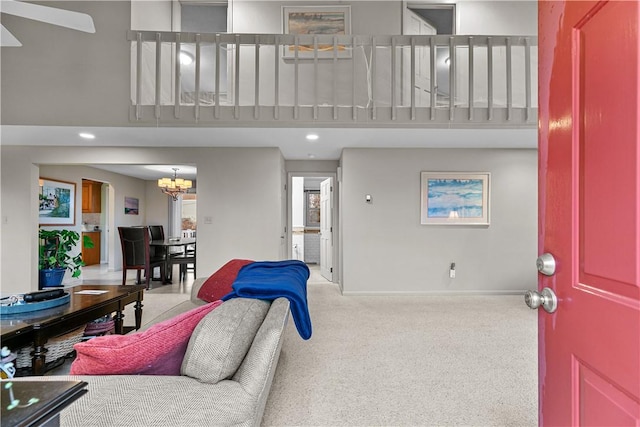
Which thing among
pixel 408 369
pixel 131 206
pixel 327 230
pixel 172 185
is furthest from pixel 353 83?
pixel 131 206

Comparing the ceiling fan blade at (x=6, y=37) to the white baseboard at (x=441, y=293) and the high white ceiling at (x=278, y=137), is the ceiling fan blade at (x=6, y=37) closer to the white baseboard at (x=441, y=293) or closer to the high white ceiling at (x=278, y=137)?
the high white ceiling at (x=278, y=137)

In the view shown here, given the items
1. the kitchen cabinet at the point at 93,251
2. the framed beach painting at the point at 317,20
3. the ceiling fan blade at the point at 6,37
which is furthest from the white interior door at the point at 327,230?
the kitchen cabinet at the point at 93,251

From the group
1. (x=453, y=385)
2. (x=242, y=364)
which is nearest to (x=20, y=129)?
(x=242, y=364)

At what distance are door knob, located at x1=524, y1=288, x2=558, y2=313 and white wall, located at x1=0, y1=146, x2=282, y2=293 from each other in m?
4.10

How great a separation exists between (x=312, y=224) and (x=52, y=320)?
23.3ft

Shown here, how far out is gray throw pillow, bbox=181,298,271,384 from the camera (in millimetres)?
1311

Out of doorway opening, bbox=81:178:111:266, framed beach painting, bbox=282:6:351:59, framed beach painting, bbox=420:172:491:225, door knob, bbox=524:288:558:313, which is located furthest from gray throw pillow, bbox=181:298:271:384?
doorway opening, bbox=81:178:111:266

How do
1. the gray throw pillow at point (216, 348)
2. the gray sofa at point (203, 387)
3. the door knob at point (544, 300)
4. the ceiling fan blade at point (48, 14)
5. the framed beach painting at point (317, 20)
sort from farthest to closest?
the framed beach painting at point (317, 20), the ceiling fan blade at point (48, 14), the gray throw pillow at point (216, 348), the gray sofa at point (203, 387), the door knob at point (544, 300)

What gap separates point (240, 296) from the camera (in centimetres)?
188

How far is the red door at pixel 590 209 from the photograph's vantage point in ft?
2.23

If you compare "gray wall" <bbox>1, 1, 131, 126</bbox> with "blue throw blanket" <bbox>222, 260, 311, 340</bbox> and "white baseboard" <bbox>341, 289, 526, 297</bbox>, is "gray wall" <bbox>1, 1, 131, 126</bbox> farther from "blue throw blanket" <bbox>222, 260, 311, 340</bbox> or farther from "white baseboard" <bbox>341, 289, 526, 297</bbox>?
"white baseboard" <bbox>341, 289, 526, 297</bbox>

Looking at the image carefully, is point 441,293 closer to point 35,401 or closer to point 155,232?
point 35,401

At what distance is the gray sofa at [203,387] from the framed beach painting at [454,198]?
3.95 meters

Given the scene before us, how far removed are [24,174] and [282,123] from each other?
13.0ft
